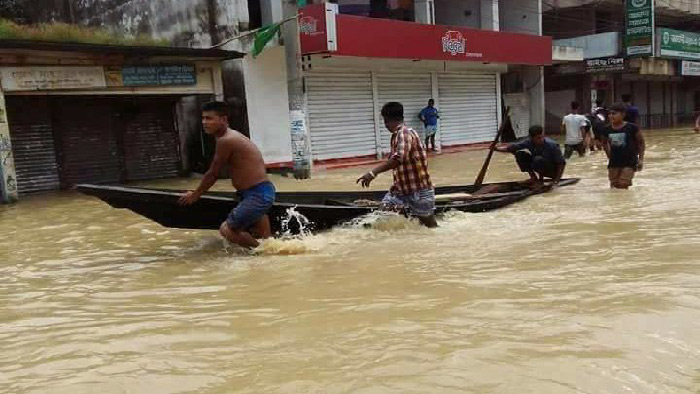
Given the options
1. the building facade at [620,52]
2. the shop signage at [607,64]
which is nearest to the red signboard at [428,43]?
the shop signage at [607,64]

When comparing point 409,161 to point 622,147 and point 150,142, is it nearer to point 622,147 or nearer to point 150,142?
point 622,147

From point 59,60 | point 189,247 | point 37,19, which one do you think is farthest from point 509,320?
point 37,19

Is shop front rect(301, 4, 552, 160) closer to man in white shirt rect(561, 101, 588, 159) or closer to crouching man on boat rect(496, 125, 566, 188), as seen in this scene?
man in white shirt rect(561, 101, 588, 159)

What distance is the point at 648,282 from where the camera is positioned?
412cm

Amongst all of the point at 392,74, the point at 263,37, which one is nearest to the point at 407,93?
the point at 392,74

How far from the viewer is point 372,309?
3.87 meters

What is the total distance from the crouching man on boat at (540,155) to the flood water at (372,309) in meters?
1.95

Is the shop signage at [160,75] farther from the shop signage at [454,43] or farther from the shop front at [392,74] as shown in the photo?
the shop signage at [454,43]

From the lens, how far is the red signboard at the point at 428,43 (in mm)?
14405

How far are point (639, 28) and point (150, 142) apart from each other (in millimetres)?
19218

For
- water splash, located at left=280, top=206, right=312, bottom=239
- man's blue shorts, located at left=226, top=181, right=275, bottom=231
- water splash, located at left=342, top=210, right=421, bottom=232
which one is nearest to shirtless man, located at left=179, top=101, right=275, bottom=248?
man's blue shorts, located at left=226, top=181, right=275, bottom=231

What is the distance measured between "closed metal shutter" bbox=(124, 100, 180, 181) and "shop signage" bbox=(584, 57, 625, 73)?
57.5 ft

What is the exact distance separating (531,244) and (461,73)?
15305 mm

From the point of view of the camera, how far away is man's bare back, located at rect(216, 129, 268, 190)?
215 inches
